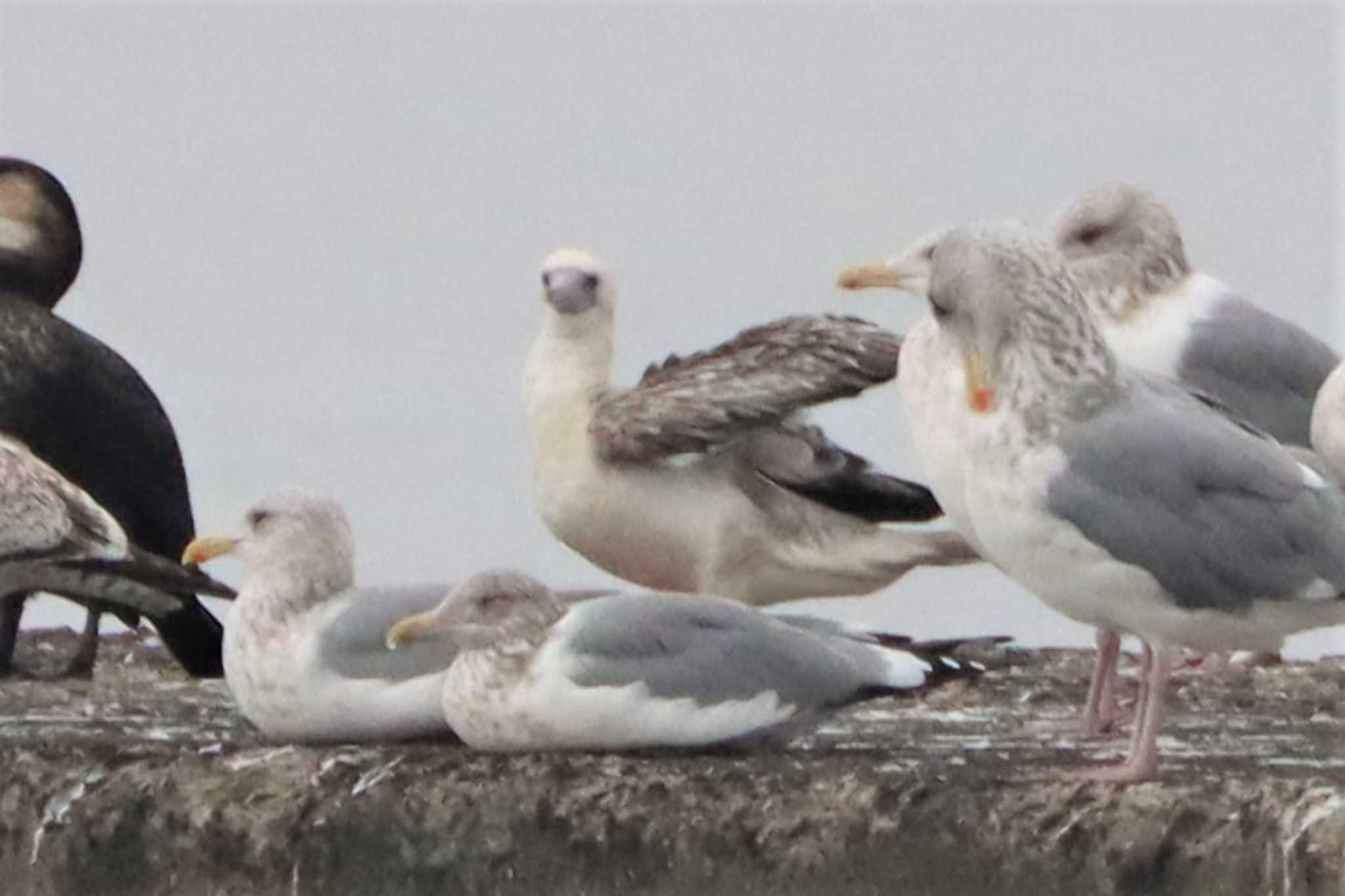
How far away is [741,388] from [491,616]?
89.7 inches

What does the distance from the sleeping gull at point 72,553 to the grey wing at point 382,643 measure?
1587 millimetres

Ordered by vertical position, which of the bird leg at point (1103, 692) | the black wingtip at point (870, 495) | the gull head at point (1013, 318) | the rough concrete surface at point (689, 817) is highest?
the black wingtip at point (870, 495)

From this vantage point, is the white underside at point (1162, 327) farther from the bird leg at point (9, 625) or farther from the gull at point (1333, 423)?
the bird leg at point (9, 625)

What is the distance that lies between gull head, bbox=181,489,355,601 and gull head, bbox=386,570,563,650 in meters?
0.48

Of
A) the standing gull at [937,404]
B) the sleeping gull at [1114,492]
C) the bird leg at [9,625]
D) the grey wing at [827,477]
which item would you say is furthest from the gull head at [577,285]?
the sleeping gull at [1114,492]

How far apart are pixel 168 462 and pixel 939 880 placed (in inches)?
179

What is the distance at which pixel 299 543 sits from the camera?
289 inches

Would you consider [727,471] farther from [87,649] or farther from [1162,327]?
[87,649]

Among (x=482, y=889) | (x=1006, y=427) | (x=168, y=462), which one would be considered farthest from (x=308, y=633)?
(x=168, y=462)

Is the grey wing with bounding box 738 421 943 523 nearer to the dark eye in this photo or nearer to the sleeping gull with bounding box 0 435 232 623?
the dark eye

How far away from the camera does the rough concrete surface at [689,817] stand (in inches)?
228

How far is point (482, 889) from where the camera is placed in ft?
21.0

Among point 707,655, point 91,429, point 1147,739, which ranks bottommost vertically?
point 1147,739

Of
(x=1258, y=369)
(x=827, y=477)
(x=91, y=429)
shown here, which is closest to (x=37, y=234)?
(x=91, y=429)
